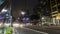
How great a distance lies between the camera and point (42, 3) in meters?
96.9

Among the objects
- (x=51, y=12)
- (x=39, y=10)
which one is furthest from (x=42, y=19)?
(x=39, y=10)

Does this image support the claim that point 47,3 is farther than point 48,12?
Yes

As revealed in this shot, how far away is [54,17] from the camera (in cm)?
8244

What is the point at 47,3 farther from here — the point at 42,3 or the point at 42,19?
the point at 42,19

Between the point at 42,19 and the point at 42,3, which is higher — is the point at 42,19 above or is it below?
below

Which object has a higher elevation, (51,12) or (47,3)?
(47,3)

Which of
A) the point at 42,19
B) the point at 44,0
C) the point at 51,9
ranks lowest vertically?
the point at 42,19

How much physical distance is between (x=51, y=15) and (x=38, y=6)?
10594mm

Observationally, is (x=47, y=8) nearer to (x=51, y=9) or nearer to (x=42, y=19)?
(x=51, y=9)

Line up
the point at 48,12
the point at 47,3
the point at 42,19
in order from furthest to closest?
the point at 47,3 → the point at 48,12 → the point at 42,19

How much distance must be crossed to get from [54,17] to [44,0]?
18358 millimetres

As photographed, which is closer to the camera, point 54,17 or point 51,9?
point 54,17

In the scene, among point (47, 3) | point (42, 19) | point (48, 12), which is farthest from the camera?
point (47, 3)

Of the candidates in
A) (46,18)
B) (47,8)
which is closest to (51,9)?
(47,8)
